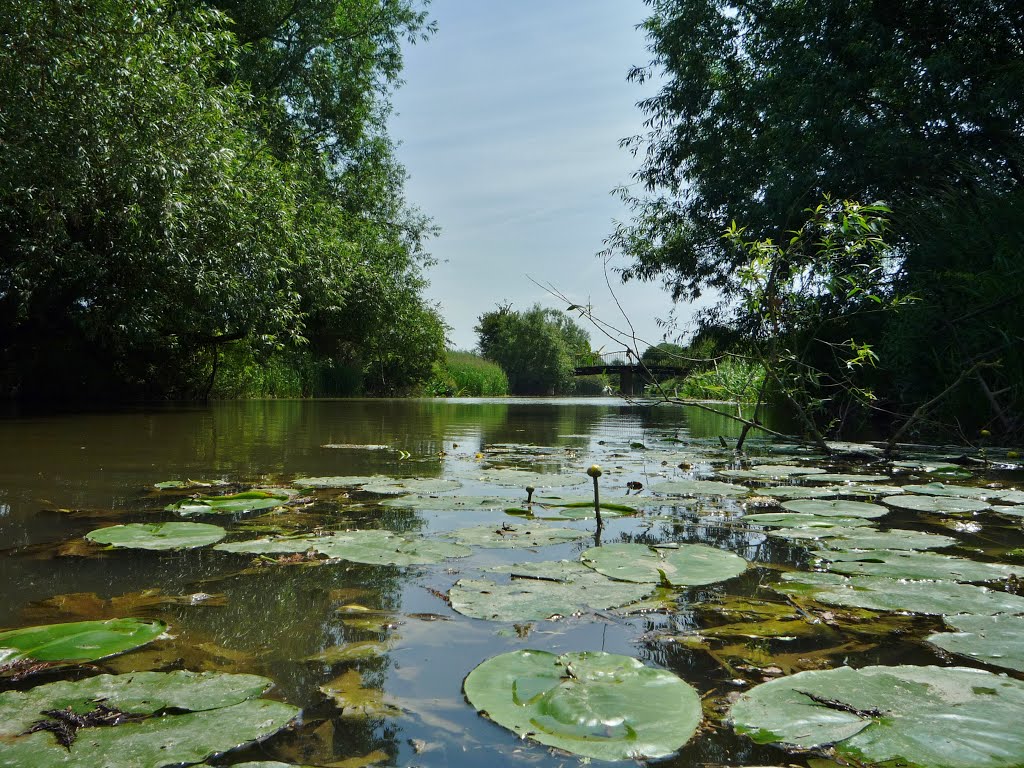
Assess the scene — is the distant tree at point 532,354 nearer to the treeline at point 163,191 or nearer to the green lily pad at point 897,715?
the treeline at point 163,191

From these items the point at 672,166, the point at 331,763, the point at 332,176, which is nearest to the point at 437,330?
the point at 332,176

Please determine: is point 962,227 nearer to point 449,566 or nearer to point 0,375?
point 449,566

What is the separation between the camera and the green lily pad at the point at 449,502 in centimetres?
270

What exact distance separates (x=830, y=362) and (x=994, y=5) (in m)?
5.25

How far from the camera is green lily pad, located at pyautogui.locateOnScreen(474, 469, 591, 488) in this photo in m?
3.45

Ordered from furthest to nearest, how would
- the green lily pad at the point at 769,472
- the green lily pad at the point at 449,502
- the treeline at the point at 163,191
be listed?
1. the treeline at the point at 163,191
2. the green lily pad at the point at 769,472
3. the green lily pad at the point at 449,502

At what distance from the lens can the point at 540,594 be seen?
156 cm

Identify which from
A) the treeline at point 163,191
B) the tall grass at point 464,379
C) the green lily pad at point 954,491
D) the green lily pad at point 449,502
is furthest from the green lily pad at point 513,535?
the tall grass at point 464,379

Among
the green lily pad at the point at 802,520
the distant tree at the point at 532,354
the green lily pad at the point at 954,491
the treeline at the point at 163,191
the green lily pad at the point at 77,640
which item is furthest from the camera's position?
the distant tree at the point at 532,354

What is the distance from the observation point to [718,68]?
11.9 m

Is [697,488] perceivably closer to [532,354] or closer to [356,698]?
[356,698]

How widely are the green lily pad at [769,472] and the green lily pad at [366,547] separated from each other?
7.69ft

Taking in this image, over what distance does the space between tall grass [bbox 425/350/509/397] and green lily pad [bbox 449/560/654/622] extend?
2420 centimetres

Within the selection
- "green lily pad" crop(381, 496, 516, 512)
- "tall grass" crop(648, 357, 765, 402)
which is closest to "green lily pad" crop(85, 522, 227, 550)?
"green lily pad" crop(381, 496, 516, 512)
